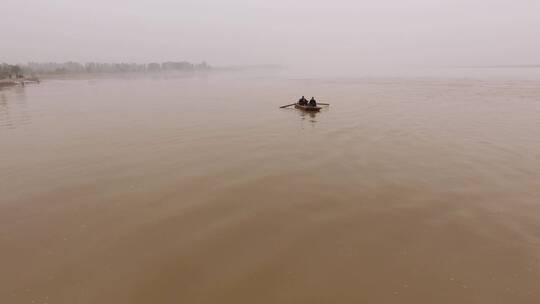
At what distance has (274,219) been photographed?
10633 mm

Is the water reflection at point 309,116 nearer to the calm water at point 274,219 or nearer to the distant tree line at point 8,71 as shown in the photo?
the calm water at point 274,219

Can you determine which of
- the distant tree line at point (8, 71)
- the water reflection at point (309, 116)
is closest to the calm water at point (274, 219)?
the water reflection at point (309, 116)

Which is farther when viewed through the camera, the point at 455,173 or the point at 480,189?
the point at 455,173

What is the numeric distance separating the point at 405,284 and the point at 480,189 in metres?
7.16

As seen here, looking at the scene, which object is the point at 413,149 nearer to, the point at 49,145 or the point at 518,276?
the point at 518,276

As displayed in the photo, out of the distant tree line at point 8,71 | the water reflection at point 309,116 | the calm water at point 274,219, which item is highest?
the distant tree line at point 8,71

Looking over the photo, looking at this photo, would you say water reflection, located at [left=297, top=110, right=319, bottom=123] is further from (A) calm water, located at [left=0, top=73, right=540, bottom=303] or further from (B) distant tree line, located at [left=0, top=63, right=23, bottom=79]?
(B) distant tree line, located at [left=0, top=63, right=23, bottom=79]

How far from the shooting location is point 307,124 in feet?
85.9

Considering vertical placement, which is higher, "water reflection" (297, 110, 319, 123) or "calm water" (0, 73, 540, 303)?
"water reflection" (297, 110, 319, 123)

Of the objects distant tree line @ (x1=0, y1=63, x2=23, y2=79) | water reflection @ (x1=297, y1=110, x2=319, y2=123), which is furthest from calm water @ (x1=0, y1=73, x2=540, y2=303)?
distant tree line @ (x1=0, y1=63, x2=23, y2=79)

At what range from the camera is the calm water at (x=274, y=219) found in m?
7.52

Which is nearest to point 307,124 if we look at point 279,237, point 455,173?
point 455,173

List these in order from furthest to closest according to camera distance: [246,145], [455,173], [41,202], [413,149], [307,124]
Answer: [307,124] → [246,145] → [413,149] → [455,173] → [41,202]

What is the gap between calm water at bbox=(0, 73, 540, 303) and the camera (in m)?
7.52
